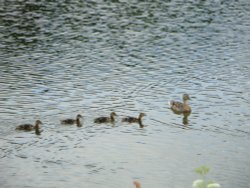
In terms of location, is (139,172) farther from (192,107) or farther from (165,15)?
(165,15)

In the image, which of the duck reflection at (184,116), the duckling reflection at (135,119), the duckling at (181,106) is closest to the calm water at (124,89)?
the duck reflection at (184,116)

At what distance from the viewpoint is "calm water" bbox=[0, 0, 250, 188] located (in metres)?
18.2

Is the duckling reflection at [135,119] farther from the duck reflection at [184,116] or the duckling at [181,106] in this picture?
the duck reflection at [184,116]

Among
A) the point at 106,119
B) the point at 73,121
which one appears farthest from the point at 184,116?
the point at 73,121

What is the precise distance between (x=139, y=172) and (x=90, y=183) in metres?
1.46

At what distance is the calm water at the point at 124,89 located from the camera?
18.2m

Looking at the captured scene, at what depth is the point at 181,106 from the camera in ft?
71.8

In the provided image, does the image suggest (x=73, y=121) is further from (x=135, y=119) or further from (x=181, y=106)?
(x=181, y=106)

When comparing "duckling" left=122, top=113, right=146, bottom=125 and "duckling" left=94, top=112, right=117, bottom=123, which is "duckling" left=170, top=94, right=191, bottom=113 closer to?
"duckling" left=122, top=113, right=146, bottom=125

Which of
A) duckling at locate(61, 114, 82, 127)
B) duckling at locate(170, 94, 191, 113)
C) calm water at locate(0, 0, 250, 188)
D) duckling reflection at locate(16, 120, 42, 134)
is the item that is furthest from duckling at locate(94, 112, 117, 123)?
duckling at locate(170, 94, 191, 113)

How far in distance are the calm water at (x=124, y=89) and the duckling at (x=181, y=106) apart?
0.31 metres

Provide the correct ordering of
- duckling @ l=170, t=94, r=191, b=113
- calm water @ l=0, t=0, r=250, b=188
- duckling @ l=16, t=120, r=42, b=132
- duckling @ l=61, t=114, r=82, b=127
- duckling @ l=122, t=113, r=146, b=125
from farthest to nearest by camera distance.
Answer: duckling @ l=170, t=94, r=191, b=113
duckling @ l=122, t=113, r=146, b=125
duckling @ l=61, t=114, r=82, b=127
duckling @ l=16, t=120, r=42, b=132
calm water @ l=0, t=0, r=250, b=188

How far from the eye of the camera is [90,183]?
677 inches

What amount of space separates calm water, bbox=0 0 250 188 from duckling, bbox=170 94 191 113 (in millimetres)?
305
